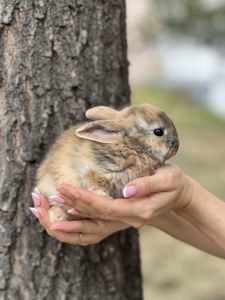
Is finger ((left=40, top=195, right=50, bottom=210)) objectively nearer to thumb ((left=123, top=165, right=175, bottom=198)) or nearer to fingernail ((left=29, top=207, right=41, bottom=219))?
fingernail ((left=29, top=207, right=41, bottom=219))

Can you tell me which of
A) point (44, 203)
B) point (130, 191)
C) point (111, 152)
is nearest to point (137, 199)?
point (130, 191)

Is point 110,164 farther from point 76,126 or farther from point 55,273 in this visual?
point 55,273

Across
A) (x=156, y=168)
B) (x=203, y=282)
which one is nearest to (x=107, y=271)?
(x=156, y=168)

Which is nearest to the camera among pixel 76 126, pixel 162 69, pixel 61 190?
pixel 61 190

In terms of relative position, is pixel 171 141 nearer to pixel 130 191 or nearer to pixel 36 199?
pixel 130 191

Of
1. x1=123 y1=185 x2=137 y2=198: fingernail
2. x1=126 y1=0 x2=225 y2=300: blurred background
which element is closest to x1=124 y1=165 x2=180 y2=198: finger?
x1=123 y1=185 x2=137 y2=198: fingernail

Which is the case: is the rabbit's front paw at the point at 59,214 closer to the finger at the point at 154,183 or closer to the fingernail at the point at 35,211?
the fingernail at the point at 35,211

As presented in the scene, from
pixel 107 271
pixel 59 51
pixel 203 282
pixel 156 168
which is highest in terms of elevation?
pixel 59 51
